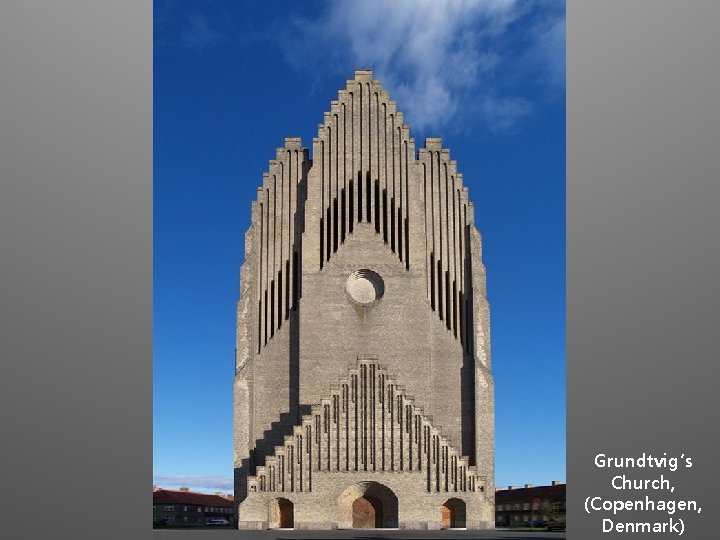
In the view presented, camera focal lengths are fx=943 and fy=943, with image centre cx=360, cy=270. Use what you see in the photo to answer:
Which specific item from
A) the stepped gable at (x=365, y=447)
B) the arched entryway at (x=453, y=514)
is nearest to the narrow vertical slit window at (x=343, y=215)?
the stepped gable at (x=365, y=447)

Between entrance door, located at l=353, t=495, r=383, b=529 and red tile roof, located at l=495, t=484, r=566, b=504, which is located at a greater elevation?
entrance door, located at l=353, t=495, r=383, b=529

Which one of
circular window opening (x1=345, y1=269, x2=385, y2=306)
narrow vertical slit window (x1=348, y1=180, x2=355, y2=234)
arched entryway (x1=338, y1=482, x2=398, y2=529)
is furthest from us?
narrow vertical slit window (x1=348, y1=180, x2=355, y2=234)

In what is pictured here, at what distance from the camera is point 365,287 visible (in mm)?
52406

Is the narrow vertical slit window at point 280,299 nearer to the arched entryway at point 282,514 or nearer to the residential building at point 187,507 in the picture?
the arched entryway at point 282,514

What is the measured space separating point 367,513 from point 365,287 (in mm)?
12377

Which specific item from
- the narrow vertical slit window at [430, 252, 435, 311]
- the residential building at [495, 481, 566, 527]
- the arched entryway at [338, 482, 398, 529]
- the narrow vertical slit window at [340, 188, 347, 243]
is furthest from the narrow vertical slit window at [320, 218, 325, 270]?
the residential building at [495, 481, 566, 527]

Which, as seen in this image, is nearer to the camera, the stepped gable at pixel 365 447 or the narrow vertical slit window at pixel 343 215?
the stepped gable at pixel 365 447

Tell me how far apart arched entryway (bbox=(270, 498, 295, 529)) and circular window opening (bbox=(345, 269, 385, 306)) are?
11.7 meters

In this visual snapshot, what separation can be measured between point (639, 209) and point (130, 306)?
35.8 feet

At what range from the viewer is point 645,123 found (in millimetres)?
20469

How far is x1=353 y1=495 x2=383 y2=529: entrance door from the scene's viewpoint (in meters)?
46.9

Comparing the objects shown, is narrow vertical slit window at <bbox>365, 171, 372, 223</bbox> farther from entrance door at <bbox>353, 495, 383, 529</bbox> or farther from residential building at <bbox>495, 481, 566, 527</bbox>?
residential building at <bbox>495, 481, 566, 527</bbox>

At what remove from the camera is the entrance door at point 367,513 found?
46.9 m

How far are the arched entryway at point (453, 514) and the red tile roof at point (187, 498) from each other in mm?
51587
